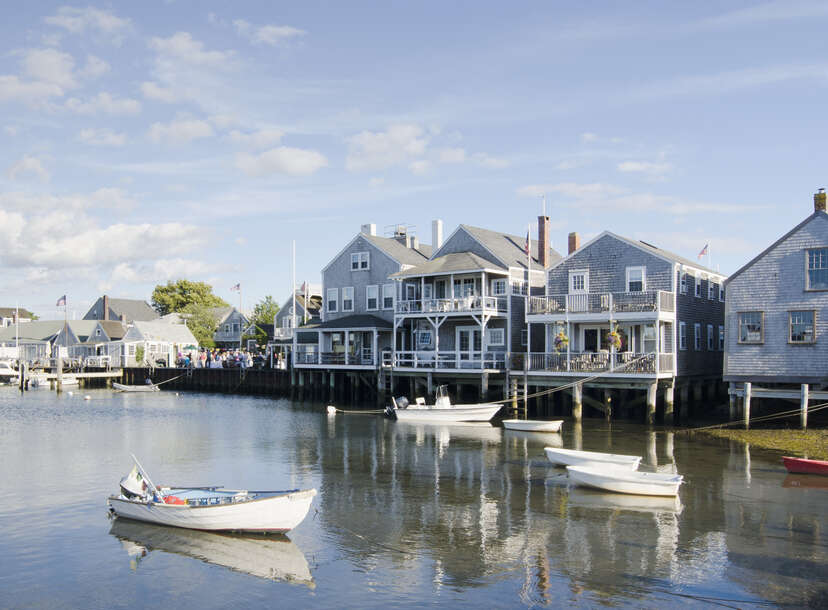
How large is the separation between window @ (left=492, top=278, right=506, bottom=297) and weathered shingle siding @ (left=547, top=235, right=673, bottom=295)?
13.0ft

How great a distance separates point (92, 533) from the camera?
58.0 ft

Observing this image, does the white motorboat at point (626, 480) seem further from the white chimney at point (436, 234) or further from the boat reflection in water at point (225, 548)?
the white chimney at point (436, 234)

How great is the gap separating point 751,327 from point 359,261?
28729 millimetres

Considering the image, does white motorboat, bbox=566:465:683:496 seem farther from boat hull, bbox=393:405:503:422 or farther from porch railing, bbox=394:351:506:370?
porch railing, bbox=394:351:506:370

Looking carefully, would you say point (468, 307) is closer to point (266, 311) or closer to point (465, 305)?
point (465, 305)

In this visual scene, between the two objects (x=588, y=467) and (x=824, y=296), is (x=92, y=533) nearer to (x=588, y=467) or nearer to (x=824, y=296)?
(x=588, y=467)

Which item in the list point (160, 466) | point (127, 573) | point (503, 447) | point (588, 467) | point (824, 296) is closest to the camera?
point (127, 573)

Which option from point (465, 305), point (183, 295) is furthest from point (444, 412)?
point (183, 295)

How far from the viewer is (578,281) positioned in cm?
4031

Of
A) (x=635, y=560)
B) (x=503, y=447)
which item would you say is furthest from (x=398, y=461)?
(x=635, y=560)

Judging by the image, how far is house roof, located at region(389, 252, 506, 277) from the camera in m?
43.2

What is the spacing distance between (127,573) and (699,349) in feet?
112

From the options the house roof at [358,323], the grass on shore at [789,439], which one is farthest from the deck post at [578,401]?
A: the house roof at [358,323]

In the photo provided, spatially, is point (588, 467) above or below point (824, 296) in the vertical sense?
below
